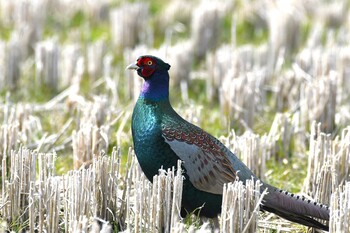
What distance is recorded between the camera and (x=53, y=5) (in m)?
11.6

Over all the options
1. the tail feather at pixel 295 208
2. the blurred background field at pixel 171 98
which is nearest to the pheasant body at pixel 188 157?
the tail feather at pixel 295 208

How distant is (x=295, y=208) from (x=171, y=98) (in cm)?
370

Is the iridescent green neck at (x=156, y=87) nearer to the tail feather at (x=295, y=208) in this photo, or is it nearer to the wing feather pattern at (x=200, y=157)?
the wing feather pattern at (x=200, y=157)

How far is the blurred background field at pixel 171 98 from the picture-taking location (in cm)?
499

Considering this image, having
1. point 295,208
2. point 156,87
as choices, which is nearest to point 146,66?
point 156,87

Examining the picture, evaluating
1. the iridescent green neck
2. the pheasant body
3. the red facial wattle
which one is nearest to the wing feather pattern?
the pheasant body

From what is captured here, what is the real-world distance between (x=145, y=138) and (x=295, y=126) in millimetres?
2509

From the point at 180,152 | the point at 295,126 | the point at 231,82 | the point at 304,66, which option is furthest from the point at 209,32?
the point at 180,152

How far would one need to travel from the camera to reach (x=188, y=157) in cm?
525

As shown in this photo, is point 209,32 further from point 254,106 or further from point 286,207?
point 286,207

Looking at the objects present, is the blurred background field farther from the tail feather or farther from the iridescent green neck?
the iridescent green neck

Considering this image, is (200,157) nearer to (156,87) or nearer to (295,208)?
(156,87)

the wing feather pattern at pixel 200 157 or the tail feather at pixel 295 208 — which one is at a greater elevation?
the wing feather pattern at pixel 200 157

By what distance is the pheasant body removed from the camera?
17.0ft
